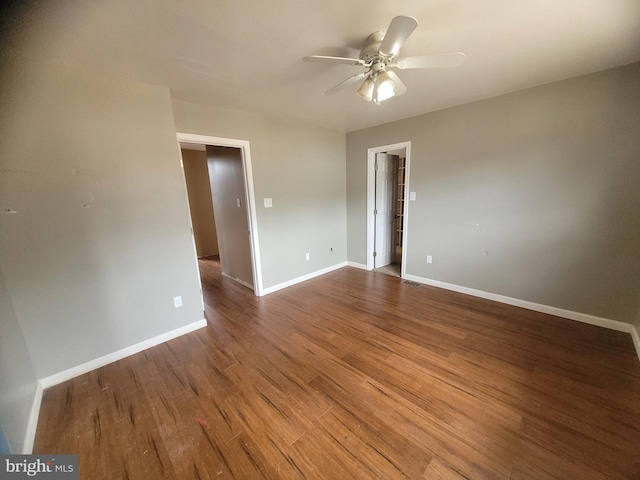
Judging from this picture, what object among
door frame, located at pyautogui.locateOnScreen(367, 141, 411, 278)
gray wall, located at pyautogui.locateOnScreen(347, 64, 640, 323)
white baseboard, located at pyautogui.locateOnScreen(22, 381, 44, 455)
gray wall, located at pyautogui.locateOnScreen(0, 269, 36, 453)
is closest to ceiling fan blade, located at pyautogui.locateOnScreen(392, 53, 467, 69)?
gray wall, located at pyautogui.locateOnScreen(347, 64, 640, 323)

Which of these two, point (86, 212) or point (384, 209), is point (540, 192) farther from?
point (86, 212)

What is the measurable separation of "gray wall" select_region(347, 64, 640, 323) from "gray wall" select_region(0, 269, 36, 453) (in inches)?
156

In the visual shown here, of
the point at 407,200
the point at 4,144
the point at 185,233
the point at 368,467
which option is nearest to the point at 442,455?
the point at 368,467

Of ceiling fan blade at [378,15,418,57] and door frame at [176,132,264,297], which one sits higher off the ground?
ceiling fan blade at [378,15,418,57]

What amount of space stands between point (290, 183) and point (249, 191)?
657 millimetres

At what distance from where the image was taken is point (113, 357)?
6.75ft

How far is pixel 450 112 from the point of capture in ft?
9.57

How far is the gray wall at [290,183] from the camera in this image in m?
2.75

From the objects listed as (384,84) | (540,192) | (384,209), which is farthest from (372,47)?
(384,209)

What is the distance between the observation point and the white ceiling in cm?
126

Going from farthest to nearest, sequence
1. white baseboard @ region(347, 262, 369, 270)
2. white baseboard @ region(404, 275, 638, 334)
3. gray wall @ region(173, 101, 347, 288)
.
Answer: white baseboard @ region(347, 262, 369, 270)
gray wall @ region(173, 101, 347, 288)
white baseboard @ region(404, 275, 638, 334)

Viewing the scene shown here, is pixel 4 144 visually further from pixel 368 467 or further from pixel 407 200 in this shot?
pixel 407 200

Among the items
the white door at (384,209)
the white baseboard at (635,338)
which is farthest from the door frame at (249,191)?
the white baseboard at (635,338)

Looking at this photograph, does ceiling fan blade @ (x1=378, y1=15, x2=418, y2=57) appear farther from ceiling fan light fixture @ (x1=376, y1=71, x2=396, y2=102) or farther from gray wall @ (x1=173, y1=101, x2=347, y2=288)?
gray wall @ (x1=173, y1=101, x2=347, y2=288)
